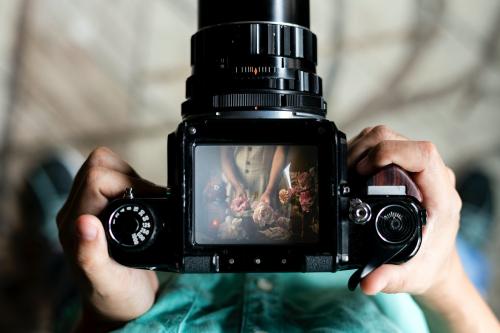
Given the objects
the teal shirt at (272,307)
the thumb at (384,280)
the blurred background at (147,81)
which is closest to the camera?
the thumb at (384,280)

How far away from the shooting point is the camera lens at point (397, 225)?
1.77 feet

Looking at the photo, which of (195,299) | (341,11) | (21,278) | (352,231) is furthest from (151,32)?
(352,231)

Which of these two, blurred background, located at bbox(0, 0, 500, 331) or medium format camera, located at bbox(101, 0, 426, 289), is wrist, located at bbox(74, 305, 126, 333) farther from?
blurred background, located at bbox(0, 0, 500, 331)

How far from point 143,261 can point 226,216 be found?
8cm

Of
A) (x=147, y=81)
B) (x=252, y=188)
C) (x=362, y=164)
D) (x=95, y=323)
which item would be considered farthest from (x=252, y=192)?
(x=147, y=81)

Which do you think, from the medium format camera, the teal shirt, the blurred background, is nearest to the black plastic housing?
the medium format camera

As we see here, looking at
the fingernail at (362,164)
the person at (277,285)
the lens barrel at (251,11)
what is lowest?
the person at (277,285)

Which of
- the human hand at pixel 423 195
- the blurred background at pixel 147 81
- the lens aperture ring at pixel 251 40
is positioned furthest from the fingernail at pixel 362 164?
the blurred background at pixel 147 81

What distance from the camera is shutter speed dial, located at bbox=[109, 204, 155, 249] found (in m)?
0.55

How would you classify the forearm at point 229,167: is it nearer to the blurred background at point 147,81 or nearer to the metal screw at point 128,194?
the metal screw at point 128,194

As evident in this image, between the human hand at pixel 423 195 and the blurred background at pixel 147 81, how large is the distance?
61cm

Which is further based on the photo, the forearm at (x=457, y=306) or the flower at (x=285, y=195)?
the forearm at (x=457, y=306)

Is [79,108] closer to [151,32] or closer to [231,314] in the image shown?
[151,32]

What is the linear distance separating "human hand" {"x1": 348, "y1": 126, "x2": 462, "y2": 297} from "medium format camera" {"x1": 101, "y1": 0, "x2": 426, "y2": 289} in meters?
0.02
